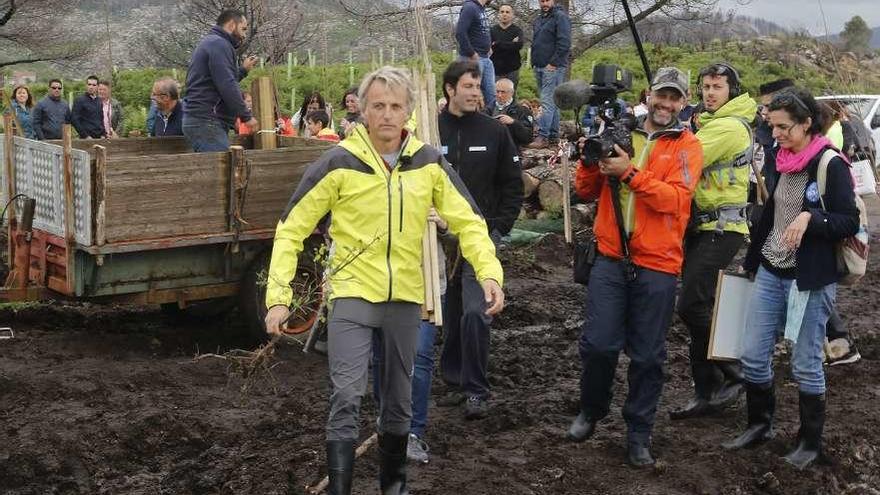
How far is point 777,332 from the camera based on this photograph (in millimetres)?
6500

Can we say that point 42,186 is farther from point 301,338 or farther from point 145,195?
point 301,338

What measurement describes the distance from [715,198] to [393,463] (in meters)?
2.65

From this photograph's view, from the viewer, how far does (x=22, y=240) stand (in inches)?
329

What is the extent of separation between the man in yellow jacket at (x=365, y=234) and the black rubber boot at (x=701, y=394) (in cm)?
251

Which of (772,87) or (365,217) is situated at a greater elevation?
(772,87)

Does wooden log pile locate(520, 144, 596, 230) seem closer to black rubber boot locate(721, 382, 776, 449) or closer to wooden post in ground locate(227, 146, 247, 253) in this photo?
wooden post in ground locate(227, 146, 247, 253)

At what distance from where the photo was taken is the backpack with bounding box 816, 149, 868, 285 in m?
6.09

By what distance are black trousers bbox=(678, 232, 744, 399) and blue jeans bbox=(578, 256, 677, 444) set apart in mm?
921

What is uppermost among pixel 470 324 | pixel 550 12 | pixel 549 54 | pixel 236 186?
pixel 550 12

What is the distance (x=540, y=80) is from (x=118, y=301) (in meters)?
9.26

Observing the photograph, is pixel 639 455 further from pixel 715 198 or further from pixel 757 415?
pixel 715 198

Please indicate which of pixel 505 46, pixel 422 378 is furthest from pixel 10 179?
pixel 505 46

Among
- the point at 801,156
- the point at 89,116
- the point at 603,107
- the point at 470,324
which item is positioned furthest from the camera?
the point at 89,116

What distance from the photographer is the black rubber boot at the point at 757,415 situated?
659 cm
